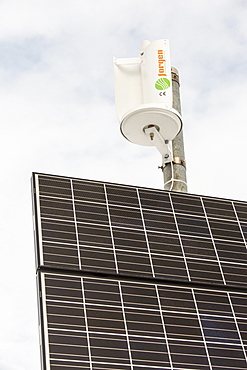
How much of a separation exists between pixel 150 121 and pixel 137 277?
289 centimetres

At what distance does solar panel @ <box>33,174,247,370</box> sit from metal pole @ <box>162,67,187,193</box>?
1.07m

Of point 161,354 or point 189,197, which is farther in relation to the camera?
point 189,197

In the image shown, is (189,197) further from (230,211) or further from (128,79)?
(128,79)

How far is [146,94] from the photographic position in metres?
12.9

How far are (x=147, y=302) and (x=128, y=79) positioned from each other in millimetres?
4068

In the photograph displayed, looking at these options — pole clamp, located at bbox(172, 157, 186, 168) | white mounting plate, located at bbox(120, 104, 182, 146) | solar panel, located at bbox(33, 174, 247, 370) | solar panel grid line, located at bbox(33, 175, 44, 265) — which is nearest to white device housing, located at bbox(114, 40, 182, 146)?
white mounting plate, located at bbox(120, 104, 182, 146)

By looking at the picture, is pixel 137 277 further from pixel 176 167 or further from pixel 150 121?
pixel 176 167

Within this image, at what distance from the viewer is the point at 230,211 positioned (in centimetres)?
1207

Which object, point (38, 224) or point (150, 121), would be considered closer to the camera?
point (38, 224)

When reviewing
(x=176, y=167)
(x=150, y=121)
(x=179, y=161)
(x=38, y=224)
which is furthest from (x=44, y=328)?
(x=179, y=161)

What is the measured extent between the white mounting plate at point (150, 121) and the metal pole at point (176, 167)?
56 centimetres

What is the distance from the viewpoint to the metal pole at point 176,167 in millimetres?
13000

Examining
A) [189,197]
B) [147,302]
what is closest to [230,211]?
[189,197]

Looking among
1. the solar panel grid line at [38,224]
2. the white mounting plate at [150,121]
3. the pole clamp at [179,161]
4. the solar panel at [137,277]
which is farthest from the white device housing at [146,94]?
the solar panel grid line at [38,224]
